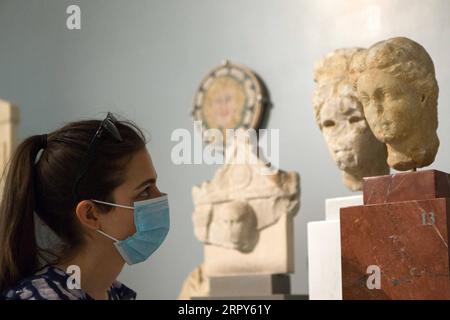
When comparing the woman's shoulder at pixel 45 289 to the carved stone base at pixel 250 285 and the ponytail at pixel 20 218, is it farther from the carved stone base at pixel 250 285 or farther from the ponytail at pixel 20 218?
the carved stone base at pixel 250 285

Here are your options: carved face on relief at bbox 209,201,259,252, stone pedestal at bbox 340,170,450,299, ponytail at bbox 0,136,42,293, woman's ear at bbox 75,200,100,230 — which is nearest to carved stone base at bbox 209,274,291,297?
carved face on relief at bbox 209,201,259,252

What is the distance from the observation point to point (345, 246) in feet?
11.2

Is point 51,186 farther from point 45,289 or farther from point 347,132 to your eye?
point 347,132

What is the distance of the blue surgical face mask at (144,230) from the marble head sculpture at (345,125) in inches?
71.1

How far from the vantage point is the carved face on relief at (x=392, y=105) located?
Answer: 11.1ft

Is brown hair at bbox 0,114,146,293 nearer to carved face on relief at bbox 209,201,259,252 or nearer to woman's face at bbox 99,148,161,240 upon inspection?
woman's face at bbox 99,148,161,240

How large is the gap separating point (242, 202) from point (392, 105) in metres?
2.44

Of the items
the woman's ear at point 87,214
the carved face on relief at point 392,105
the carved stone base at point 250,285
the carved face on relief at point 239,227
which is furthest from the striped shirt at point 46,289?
the carved face on relief at point 239,227

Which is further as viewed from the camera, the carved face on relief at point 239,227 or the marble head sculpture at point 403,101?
the carved face on relief at point 239,227

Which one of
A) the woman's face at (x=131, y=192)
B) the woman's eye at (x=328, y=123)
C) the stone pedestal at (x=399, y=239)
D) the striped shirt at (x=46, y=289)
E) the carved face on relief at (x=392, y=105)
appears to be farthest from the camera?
the woman's eye at (x=328, y=123)

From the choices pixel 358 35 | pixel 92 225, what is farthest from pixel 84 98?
pixel 92 225

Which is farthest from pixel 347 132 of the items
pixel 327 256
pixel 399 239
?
pixel 399 239

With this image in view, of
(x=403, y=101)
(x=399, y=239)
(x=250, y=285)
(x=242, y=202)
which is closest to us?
(x=399, y=239)

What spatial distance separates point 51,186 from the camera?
228cm
